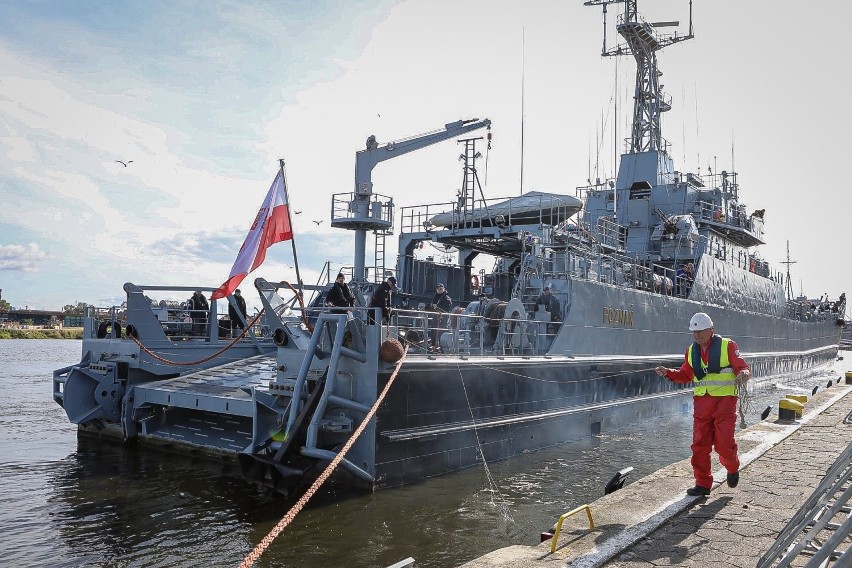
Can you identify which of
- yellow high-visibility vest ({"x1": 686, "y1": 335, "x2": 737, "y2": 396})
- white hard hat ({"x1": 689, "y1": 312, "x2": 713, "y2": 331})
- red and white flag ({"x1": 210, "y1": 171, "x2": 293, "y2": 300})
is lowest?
yellow high-visibility vest ({"x1": 686, "y1": 335, "x2": 737, "y2": 396})

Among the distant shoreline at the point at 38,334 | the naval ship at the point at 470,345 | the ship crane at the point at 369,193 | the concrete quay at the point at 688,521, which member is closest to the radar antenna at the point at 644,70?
the naval ship at the point at 470,345

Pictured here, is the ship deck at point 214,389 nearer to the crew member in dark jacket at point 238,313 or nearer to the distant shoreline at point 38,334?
the crew member in dark jacket at point 238,313

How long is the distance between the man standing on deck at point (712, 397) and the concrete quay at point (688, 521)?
0.88 feet

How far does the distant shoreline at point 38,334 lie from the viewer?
71.6m

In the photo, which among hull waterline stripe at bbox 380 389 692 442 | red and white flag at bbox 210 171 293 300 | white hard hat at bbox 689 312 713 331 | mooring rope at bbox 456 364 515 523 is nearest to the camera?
white hard hat at bbox 689 312 713 331

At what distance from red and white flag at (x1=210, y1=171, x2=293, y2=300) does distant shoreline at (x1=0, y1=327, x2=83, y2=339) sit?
70629mm

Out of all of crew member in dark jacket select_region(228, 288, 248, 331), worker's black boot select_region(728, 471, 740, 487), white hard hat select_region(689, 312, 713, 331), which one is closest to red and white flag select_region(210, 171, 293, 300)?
crew member in dark jacket select_region(228, 288, 248, 331)

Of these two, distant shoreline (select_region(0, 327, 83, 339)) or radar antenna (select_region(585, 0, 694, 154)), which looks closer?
radar antenna (select_region(585, 0, 694, 154))

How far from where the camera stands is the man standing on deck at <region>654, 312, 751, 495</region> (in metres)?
5.88

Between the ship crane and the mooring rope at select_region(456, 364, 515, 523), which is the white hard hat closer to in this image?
the mooring rope at select_region(456, 364, 515, 523)

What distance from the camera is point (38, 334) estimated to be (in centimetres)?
7569

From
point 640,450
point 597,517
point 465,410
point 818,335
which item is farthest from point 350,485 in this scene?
Answer: point 818,335

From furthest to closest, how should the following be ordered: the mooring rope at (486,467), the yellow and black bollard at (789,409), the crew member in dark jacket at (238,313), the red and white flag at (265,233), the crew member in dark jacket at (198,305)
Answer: the crew member in dark jacket at (198,305)
the crew member in dark jacket at (238,313)
the yellow and black bollard at (789,409)
the red and white flag at (265,233)
the mooring rope at (486,467)

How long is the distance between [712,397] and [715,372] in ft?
0.73
